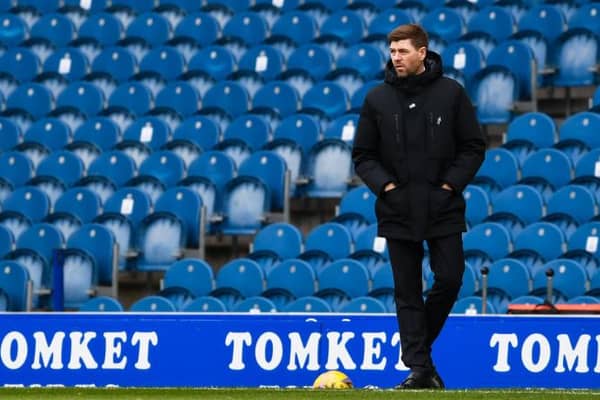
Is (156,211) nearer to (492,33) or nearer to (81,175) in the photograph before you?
(81,175)

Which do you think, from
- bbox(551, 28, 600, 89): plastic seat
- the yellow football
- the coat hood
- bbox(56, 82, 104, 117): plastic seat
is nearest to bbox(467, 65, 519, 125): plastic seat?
bbox(551, 28, 600, 89): plastic seat

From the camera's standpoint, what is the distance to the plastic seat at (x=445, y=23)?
46.2ft

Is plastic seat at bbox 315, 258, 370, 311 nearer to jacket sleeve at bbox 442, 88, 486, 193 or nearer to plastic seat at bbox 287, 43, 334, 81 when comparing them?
plastic seat at bbox 287, 43, 334, 81

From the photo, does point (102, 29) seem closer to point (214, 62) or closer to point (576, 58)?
point (214, 62)

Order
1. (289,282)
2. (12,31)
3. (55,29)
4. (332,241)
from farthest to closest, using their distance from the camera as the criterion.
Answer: (12,31) → (55,29) → (332,241) → (289,282)

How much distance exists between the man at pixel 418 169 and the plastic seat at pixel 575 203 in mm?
5406

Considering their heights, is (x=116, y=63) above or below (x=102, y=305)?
above

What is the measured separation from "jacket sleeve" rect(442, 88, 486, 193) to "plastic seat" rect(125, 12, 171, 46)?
33.6 feet

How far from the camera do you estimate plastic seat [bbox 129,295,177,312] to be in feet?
37.0

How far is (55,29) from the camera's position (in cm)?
1619

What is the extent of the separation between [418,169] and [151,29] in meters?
10.4

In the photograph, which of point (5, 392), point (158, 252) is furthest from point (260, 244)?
point (5, 392)

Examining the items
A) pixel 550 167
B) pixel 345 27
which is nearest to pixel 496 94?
pixel 550 167

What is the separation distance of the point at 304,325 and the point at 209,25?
26.3 ft
